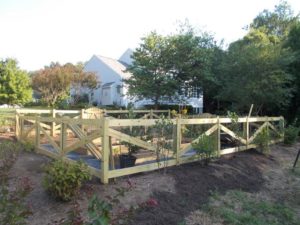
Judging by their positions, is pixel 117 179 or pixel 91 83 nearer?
pixel 117 179

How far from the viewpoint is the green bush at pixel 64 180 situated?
487 centimetres

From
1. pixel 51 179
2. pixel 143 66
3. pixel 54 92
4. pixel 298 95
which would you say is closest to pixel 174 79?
pixel 143 66

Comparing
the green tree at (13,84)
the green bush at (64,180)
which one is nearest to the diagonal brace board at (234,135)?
the green bush at (64,180)

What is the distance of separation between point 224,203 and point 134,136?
2.08 metres

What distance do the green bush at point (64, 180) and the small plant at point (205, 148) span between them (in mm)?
3050

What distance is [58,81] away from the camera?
3334 cm

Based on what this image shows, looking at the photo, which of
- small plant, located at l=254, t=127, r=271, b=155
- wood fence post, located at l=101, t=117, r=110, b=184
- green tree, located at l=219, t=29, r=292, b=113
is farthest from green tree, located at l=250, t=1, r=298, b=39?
wood fence post, located at l=101, t=117, r=110, b=184

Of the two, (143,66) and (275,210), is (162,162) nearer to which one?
(275,210)

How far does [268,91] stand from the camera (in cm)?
1469

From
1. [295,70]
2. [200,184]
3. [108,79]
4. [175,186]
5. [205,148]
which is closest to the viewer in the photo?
[175,186]

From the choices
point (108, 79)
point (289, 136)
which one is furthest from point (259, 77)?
point (108, 79)

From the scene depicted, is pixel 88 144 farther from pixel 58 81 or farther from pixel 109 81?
pixel 109 81

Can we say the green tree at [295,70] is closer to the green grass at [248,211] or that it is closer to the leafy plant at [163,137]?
the leafy plant at [163,137]

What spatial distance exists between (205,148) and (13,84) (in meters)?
28.6
